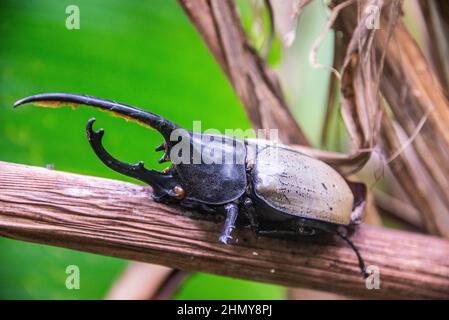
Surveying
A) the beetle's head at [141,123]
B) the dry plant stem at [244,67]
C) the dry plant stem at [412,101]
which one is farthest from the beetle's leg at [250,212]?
the dry plant stem at [412,101]

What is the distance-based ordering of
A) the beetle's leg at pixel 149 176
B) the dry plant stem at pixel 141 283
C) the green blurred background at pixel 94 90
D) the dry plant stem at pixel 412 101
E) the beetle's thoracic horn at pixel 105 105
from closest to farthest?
the beetle's thoracic horn at pixel 105 105
the beetle's leg at pixel 149 176
the dry plant stem at pixel 412 101
the dry plant stem at pixel 141 283
the green blurred background at pixel 94 90

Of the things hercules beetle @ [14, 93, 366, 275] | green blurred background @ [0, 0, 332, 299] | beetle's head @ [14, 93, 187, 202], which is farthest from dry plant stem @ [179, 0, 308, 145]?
green blurred background @ [0, 0, 332, 299]

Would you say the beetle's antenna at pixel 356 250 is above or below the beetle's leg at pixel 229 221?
below

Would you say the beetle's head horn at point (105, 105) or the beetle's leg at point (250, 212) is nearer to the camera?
the beetle's head horn at point (105, 105)

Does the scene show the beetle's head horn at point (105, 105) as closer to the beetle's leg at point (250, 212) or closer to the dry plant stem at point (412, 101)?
the beetle's leg at point (250, 212)

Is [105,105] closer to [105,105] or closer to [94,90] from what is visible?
[105,105]

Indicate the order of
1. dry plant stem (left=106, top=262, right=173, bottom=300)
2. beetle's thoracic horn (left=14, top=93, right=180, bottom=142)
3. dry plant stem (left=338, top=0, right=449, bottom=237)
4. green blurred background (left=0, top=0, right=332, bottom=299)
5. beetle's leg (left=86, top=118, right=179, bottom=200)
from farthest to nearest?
green blurred background (left=0, top=0, right=332, bottom=299) < dry plant stem (left=106, top=262, right=173, bottom=300) < dry plant stem (left=338, top=0, right=449, bottom=237) < beetle's leg (left=86, top=118, right=179, bottom=200) < beetle's thoracic horn (left=14, top=93, right=180, bottom=142)

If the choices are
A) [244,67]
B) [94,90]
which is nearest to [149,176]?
[244,67]

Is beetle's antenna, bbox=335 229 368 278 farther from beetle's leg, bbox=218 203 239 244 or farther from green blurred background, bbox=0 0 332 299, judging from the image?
green blurred background, bbox=0 0 332 299
